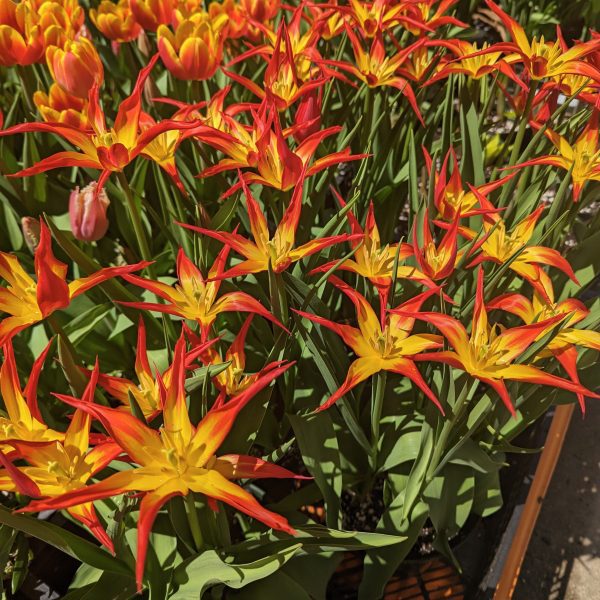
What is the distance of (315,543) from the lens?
21.8 inches

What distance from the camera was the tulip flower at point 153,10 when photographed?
2.80 feet

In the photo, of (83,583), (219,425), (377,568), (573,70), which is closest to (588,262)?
(573,70)

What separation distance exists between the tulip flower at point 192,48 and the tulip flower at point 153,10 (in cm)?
9

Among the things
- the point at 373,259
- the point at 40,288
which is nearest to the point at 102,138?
the point at 40,288

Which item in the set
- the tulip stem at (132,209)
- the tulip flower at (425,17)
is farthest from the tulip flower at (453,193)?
the tulip stem at (132,209)

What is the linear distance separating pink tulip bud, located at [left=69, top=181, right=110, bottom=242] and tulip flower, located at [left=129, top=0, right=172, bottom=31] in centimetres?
29

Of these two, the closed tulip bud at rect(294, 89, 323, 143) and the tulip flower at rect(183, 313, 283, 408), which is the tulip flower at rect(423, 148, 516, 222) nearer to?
the closed tulip bud at rect(294, 89, 323, 143)

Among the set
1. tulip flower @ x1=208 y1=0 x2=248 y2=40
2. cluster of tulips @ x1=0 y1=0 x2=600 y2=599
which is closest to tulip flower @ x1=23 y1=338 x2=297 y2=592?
cluster of tulips @ x1=0 y1=0 x2=600 y2=599

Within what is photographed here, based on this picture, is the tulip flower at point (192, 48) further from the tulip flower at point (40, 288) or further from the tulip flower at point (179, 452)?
the tulip flower at point (179, 452)

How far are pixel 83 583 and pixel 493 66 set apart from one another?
0.76 metres

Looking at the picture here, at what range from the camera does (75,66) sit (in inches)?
28.6

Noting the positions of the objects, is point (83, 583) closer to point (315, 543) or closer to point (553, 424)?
point (315, 543)

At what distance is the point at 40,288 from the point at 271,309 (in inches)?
9.1

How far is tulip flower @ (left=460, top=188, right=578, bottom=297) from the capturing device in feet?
1.94
